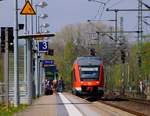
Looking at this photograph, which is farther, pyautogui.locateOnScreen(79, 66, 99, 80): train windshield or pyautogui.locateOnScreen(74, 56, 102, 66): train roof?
pyautogui.locateOnScreen(74, 56, 102, 66): train roof

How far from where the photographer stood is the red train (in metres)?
54.7

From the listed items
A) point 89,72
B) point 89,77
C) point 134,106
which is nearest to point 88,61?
point 89,72

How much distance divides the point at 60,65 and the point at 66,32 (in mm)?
6927

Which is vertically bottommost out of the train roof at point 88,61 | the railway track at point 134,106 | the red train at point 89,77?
the railway track at point 134,106

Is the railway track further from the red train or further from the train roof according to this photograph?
the train roof

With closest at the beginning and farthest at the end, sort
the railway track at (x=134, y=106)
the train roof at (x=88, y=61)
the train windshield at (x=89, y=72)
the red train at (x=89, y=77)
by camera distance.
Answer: the railway track at (x=134, y=106) → the red train at (x=89, y=77) → the train windshield at (x=89, y=72) → the train roof at (x=88, y=61)

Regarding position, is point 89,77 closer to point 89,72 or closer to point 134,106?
point 89,72

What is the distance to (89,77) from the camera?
181 ft

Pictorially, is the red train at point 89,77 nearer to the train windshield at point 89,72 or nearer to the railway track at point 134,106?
the train windshield at point 89,72

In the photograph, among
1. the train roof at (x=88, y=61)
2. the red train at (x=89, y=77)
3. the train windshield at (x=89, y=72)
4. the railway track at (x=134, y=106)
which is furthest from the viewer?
the train roof at (x=88, y=61)

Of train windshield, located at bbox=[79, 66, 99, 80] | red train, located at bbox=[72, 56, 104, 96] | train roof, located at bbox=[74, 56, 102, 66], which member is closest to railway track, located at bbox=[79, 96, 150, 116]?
red train, located at bbox=[72, 56, 104, 96]

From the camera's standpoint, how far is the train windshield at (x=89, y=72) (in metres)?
55.0

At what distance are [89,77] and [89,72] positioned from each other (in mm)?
453

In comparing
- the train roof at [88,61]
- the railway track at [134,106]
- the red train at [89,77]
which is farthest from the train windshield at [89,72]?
the railway track at [134,106]
